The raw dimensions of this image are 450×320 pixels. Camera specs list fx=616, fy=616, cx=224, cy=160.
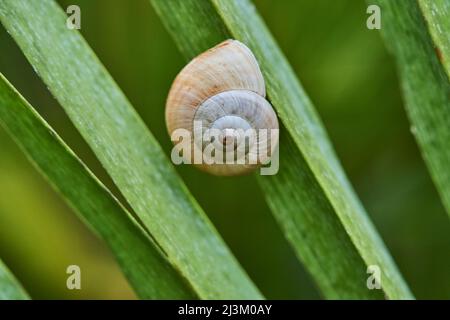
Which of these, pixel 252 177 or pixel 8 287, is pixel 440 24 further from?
pixel 8 287

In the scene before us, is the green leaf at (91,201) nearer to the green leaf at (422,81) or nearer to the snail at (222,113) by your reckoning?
the snail at (222,113)

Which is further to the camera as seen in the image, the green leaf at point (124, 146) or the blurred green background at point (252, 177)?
the blurred green background at point (252, 177)

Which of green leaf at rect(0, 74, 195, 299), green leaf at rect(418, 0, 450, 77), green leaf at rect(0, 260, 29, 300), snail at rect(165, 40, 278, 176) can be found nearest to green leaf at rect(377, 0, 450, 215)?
green leaf at rect(418, 0, 450, 77)

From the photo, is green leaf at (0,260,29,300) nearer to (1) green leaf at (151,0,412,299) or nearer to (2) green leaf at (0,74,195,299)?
(2) green leaf at (0,74,195,299)

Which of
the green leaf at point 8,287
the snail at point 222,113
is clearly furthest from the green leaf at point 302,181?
the green leaf at point 8,287

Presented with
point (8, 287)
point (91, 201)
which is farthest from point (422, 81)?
point (8, 287)

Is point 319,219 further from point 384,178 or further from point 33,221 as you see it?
point 33,221
